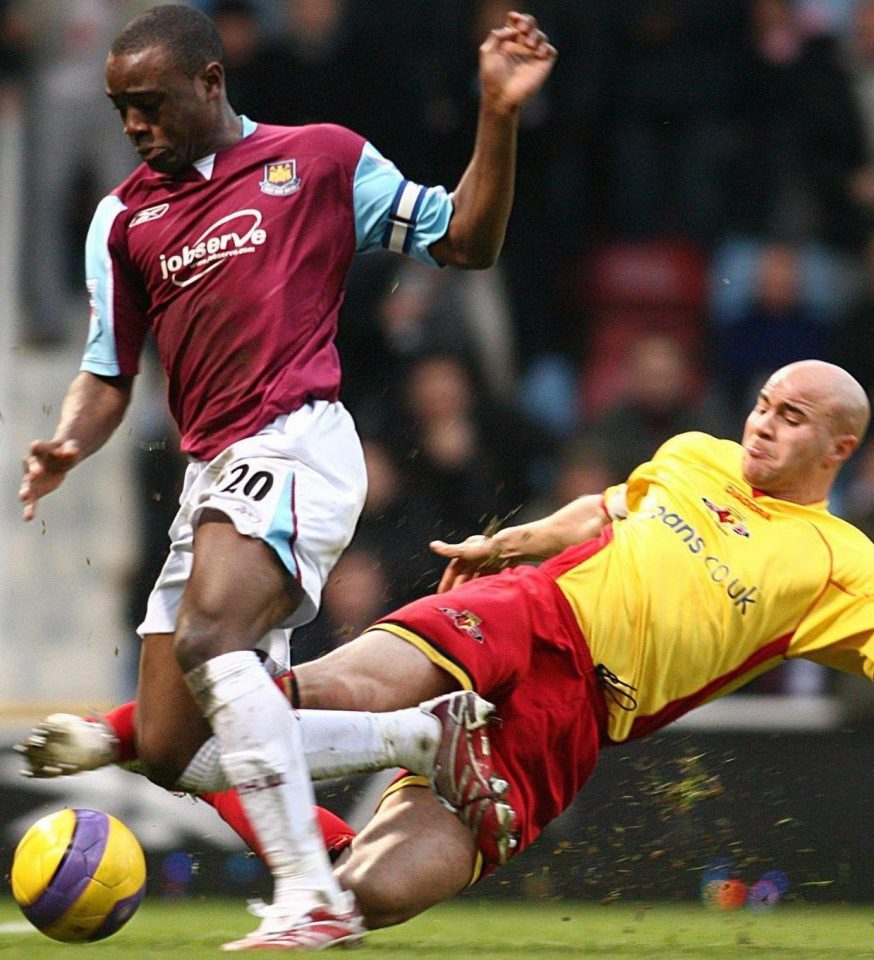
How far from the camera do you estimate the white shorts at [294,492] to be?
450 centimetres

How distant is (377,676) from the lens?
4.92 metres

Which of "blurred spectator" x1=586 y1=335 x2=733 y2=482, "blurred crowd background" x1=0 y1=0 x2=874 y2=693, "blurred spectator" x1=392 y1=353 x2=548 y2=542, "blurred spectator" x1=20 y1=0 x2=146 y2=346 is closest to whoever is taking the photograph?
"blurred spectator" x1=392 y1=353 x2=548 y2=542

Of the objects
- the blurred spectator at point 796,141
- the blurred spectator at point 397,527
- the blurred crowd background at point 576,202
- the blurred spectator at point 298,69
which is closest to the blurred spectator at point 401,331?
the blurred crowd background at point 576,202

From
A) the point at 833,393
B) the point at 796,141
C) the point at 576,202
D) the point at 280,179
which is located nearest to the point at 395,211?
the point at 280,179

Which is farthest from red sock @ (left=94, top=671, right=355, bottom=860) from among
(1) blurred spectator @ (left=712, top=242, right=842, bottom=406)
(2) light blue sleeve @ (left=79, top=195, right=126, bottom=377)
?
(1) blurred spectator @ (left=712, top=242, right=842, bottom=406)

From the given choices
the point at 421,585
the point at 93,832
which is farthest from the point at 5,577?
the point at 93,832

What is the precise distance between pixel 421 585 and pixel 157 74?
3134 mm

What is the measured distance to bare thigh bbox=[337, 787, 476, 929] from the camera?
4.77 m

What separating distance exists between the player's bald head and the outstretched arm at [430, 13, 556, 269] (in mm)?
1144

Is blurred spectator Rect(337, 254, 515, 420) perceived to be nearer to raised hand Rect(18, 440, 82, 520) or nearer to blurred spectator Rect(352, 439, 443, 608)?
blurred spectator Rect(352, 439, 443, 608)

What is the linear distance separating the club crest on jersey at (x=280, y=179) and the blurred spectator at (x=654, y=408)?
3629 mm

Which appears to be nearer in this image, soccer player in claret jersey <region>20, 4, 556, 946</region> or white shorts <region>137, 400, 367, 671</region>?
soccer player in claret jersey <region>20, 4, 556, 946</region>

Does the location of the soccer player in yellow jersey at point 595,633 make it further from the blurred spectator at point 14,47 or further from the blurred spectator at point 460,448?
the blurred spectator at point 14,47

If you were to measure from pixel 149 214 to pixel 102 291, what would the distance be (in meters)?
0.27
